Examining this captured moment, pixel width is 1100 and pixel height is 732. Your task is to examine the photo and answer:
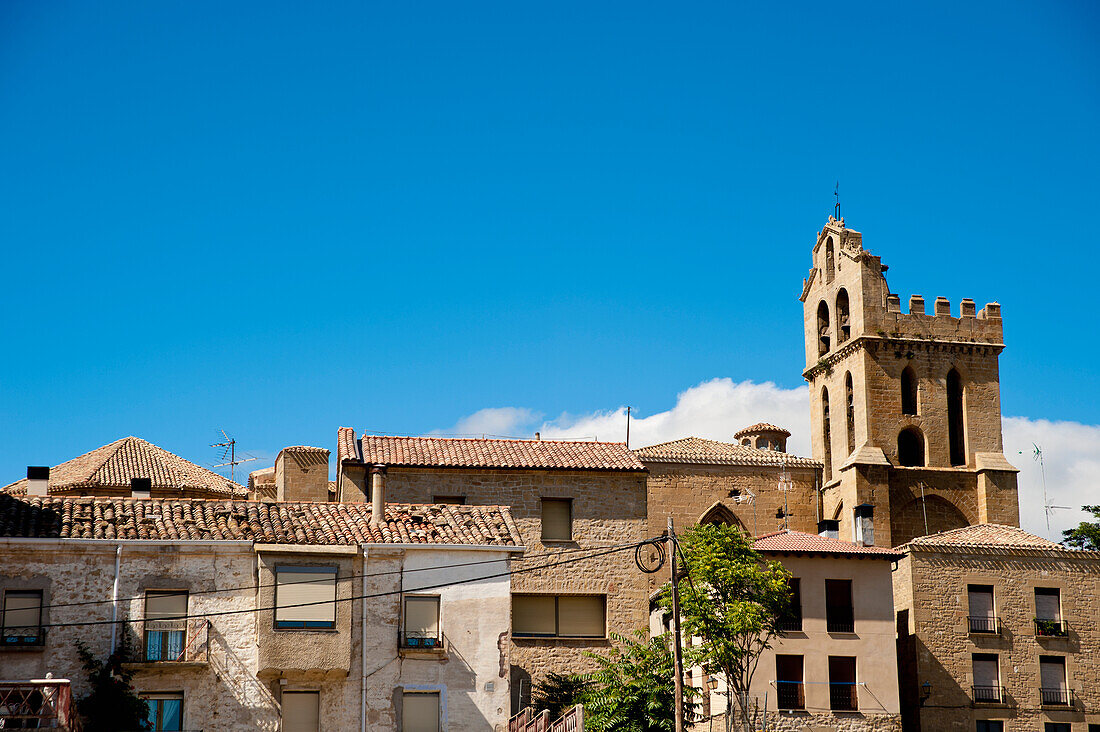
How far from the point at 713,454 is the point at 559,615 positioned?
16119 millimetres

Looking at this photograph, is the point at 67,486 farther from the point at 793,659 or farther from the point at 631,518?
the point at 793,659

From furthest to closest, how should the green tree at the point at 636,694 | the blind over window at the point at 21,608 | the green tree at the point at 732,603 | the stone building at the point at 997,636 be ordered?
the stone building at the point at 997,636 < the green tree at the point at 732,603 < the green tree at the point at 636,694 < the blind over window at the point at 21,608

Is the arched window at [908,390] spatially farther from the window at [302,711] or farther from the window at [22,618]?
the window at [22,618]

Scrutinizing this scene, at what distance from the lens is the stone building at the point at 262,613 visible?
3334 centimetres

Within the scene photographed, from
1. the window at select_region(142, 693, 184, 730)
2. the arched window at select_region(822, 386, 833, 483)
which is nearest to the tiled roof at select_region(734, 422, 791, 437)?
the arched window at select_region(822, 386, 833, 483)

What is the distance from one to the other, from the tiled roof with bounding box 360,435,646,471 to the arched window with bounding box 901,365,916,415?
20.8 metres

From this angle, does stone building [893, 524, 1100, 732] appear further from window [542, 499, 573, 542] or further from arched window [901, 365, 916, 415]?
arched window [901, 365, 916, 415]

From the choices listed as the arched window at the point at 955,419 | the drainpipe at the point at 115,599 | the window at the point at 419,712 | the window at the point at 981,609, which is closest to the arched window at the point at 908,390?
the arched window at the point at 955,419

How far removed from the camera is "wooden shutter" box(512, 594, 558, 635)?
42.7m

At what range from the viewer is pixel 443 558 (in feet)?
118

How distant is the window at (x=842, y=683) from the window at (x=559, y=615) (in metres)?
7.11

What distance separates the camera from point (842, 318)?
215ft

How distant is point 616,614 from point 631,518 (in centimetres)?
316

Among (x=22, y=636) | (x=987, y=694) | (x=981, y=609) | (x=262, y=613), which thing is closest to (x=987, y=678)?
(x=987, y=694)
